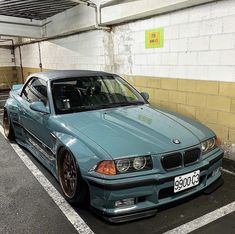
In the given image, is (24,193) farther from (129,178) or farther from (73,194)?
(129,178)

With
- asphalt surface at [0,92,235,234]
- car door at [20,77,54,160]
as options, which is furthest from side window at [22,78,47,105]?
asphalt surface at [0,92,235,234]

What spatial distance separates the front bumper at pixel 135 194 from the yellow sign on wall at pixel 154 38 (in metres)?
3.20

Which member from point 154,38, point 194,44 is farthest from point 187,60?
point 154,38

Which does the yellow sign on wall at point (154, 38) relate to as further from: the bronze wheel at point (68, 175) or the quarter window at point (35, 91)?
the bronze wheel at point (68, 175)

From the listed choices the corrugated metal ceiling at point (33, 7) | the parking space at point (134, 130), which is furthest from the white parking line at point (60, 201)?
the corrugated metal ceiling at point (33, 7)

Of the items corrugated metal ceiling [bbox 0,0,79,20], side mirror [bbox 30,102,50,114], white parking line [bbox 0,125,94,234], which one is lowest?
white parking line [bbox 0,125,94,234]

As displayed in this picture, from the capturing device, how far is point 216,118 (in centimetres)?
434

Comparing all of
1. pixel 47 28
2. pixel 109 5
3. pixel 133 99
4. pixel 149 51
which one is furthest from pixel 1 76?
pixel 133 99

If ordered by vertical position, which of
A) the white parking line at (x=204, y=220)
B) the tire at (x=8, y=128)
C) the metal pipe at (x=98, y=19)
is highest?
the metal pipe at (x=98, y=19)

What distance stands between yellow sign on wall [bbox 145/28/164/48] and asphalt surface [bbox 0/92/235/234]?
276 cm

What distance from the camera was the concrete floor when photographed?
2.52m

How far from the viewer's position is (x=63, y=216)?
8.97 feet

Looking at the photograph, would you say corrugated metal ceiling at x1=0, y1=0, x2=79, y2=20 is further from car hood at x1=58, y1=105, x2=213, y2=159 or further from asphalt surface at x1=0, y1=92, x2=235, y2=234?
asphalt surface at x1=0, y1=92, x2=235, y2=234

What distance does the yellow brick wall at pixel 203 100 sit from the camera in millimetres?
4121
